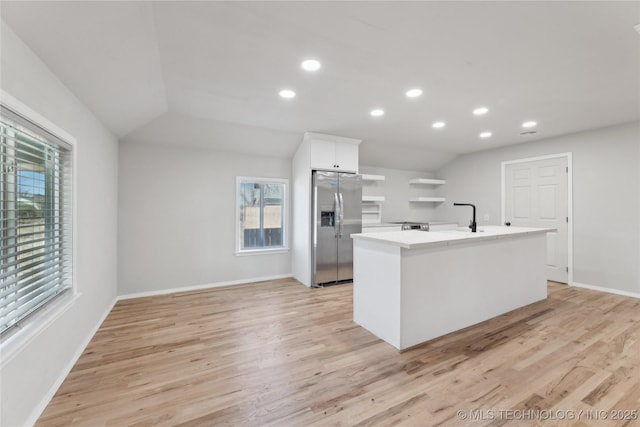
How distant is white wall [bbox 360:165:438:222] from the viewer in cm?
600

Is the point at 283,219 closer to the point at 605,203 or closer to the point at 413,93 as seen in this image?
the point at 413,93

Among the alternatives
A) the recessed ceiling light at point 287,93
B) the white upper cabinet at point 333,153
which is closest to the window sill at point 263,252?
the white upper cabinet at point 333,153

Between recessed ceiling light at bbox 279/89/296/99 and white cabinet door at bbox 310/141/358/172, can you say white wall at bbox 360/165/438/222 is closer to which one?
white cabinet door at bbox 310/141/358/172

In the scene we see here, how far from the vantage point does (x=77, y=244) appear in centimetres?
241

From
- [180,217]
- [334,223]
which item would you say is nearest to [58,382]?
[180,217]

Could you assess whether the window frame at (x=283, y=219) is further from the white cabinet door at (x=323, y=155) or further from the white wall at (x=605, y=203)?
the white wall at (x=605, y=203)

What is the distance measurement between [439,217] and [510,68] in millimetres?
4688

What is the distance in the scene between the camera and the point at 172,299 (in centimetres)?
394

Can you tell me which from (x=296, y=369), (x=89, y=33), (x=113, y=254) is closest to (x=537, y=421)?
(x=296, y=369)

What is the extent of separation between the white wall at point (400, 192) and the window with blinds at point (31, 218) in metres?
4.70

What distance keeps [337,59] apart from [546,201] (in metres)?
4.65

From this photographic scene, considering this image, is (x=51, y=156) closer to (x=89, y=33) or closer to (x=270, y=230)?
(x=89, y=33)

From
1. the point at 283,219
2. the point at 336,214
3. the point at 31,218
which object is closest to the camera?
the point at 31,218

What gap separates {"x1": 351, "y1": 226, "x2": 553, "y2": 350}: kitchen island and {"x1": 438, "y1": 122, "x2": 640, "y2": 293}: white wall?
74.1 inches
